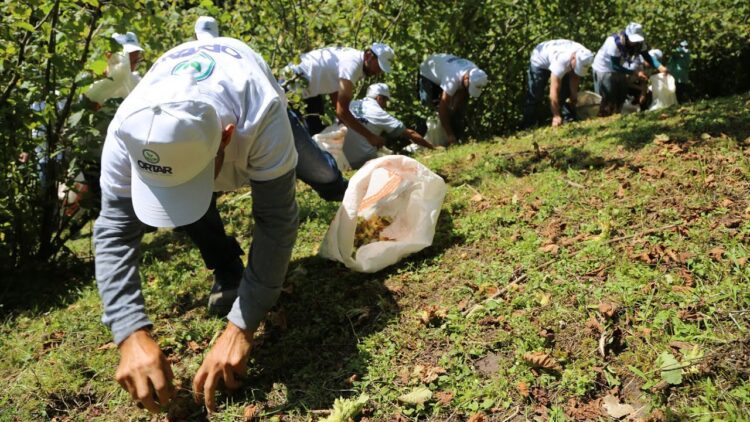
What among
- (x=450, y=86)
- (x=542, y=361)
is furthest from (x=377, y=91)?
(x=542, y=361)

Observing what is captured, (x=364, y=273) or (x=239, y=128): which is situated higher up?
(x=239, y=128)

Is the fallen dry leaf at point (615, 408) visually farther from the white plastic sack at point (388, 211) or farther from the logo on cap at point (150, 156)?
the logo on cap at point (150, 156)

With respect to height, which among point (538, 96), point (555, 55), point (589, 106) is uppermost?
point (555, 55)

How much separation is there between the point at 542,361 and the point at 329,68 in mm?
4476

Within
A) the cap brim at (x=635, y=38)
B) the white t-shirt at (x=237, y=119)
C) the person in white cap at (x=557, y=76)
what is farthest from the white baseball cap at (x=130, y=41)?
the cap brim at (x=635, y=38)

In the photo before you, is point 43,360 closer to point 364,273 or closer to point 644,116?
point 364,273

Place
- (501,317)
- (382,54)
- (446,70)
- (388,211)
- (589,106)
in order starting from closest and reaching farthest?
1. (501,317)
2. (388,211)
3. (382,54)
4. (446,70)
5. (589,106)

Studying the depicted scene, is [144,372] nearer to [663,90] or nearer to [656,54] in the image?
[663,90]

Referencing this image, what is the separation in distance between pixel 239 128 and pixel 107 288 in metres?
0.74

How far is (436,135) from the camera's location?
7.47 meters

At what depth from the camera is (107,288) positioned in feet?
7.00

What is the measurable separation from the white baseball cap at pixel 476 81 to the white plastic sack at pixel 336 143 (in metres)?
1.65

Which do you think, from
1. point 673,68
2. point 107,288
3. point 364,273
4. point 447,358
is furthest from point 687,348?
point 673,68

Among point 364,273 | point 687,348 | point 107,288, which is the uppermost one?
point 107,288
